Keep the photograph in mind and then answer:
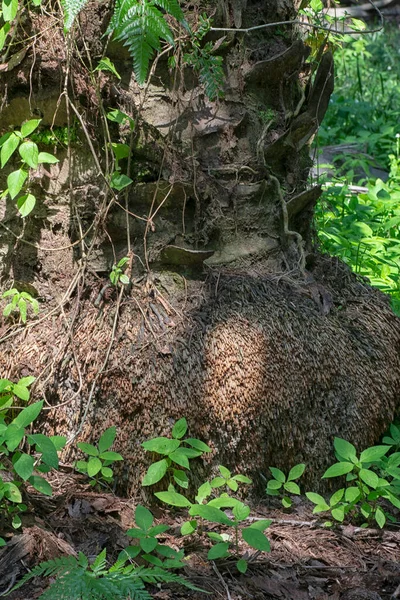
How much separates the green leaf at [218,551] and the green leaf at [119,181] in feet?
4.59

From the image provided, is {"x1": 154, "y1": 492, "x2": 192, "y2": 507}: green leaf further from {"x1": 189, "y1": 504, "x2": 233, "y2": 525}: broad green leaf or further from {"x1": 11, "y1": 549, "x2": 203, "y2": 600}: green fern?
{"x1": 11, "y1": 549, "x2": 203, "y2": 600}: green fern

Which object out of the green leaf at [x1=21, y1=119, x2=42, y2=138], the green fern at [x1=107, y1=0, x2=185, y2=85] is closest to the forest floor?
the green leaf at [x1=21, y1=119, x2=42, y2=138]

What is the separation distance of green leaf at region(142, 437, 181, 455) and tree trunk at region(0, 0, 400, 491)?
147 millimetres

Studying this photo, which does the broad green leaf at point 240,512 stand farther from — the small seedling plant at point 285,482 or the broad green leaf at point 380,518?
the broad green leaf at point 380,518

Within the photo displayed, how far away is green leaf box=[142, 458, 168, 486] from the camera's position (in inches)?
97.0

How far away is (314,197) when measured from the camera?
328cm

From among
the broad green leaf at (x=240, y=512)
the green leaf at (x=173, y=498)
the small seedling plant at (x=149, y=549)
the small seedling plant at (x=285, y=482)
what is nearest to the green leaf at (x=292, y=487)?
the small seedling plant at (x=285, y=482)

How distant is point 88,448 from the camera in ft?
8.43

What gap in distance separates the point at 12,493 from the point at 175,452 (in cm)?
58

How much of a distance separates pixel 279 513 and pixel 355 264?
6.72 feet

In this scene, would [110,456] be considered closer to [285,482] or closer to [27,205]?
[285,482]

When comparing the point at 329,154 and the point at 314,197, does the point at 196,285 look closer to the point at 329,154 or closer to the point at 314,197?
the point at 314,197

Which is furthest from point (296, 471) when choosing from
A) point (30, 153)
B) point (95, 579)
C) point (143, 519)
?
point (30, 153)

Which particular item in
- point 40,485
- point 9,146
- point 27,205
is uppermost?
point 9,146
